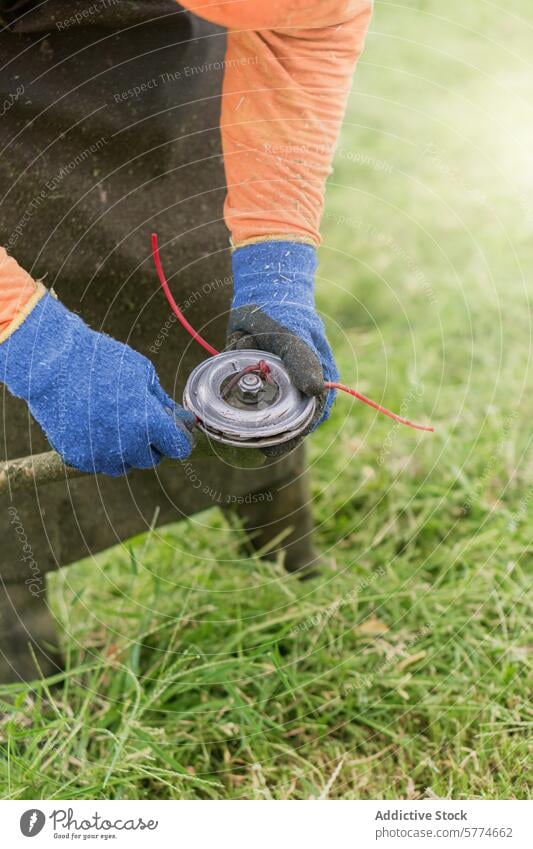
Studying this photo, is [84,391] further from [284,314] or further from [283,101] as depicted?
[283,101]

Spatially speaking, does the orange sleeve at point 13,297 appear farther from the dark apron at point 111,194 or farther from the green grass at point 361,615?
the green grass at point 361,615

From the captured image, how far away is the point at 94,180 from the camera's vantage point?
101 cm

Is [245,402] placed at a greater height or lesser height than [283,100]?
lesser

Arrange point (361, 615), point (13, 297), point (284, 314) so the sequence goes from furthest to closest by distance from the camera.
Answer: point (361, 615) < point (284, 314) < point (13, 297)

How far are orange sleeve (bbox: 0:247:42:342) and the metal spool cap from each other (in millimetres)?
168

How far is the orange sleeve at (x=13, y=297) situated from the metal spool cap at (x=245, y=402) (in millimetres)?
168

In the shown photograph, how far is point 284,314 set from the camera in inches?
37.5

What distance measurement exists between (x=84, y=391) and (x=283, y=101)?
1.28 ft

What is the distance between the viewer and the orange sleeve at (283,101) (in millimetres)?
955

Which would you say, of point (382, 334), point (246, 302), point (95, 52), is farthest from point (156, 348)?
point (382, 334)

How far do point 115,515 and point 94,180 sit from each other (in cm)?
43

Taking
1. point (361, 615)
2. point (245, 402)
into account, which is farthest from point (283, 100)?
point (361, 615)

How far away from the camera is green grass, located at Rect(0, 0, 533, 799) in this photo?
1.06 metres

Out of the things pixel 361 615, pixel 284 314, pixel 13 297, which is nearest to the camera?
pixel 13 297
